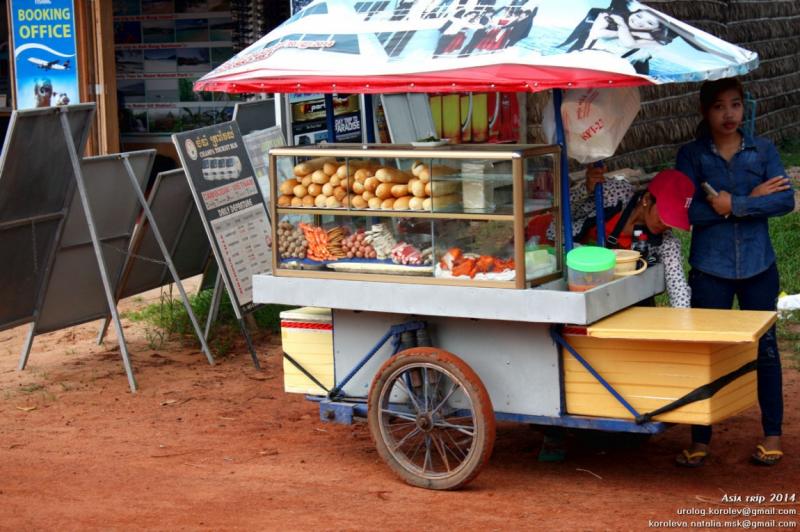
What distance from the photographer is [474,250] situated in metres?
5.45

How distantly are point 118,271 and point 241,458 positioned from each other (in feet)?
7.89

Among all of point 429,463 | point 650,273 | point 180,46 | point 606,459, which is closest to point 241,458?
point 429,463

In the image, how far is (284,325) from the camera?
606 cm

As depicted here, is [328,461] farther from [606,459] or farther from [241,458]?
[606,459]

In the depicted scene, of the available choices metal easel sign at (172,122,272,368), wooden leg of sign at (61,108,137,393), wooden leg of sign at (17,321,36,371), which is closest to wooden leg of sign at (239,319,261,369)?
metal easel sign at (172,122,272,368)

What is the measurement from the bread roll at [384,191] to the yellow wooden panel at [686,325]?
1126 mm

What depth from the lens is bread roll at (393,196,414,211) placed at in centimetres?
550

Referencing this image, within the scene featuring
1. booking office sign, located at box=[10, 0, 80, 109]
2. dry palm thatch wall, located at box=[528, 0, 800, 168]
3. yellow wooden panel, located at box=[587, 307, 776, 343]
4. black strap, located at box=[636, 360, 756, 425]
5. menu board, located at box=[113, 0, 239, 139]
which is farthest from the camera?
dry palm thatch wall, located at box=[528, 0, 800, 168]

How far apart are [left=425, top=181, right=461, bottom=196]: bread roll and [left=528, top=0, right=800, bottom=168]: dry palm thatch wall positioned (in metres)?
6.17

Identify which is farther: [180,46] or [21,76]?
[180,46]

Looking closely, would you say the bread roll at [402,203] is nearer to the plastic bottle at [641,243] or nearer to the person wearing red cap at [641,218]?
the person wearing red cap at [641,218]

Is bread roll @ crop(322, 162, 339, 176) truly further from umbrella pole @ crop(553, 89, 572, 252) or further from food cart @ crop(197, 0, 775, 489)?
umbrella pole @ crop(553, 89, 572, 252)

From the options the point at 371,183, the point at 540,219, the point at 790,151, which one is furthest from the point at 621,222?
the point at 790,151

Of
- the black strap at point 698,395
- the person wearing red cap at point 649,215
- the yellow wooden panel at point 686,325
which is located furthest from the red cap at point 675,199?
the black strap at point 698,395
